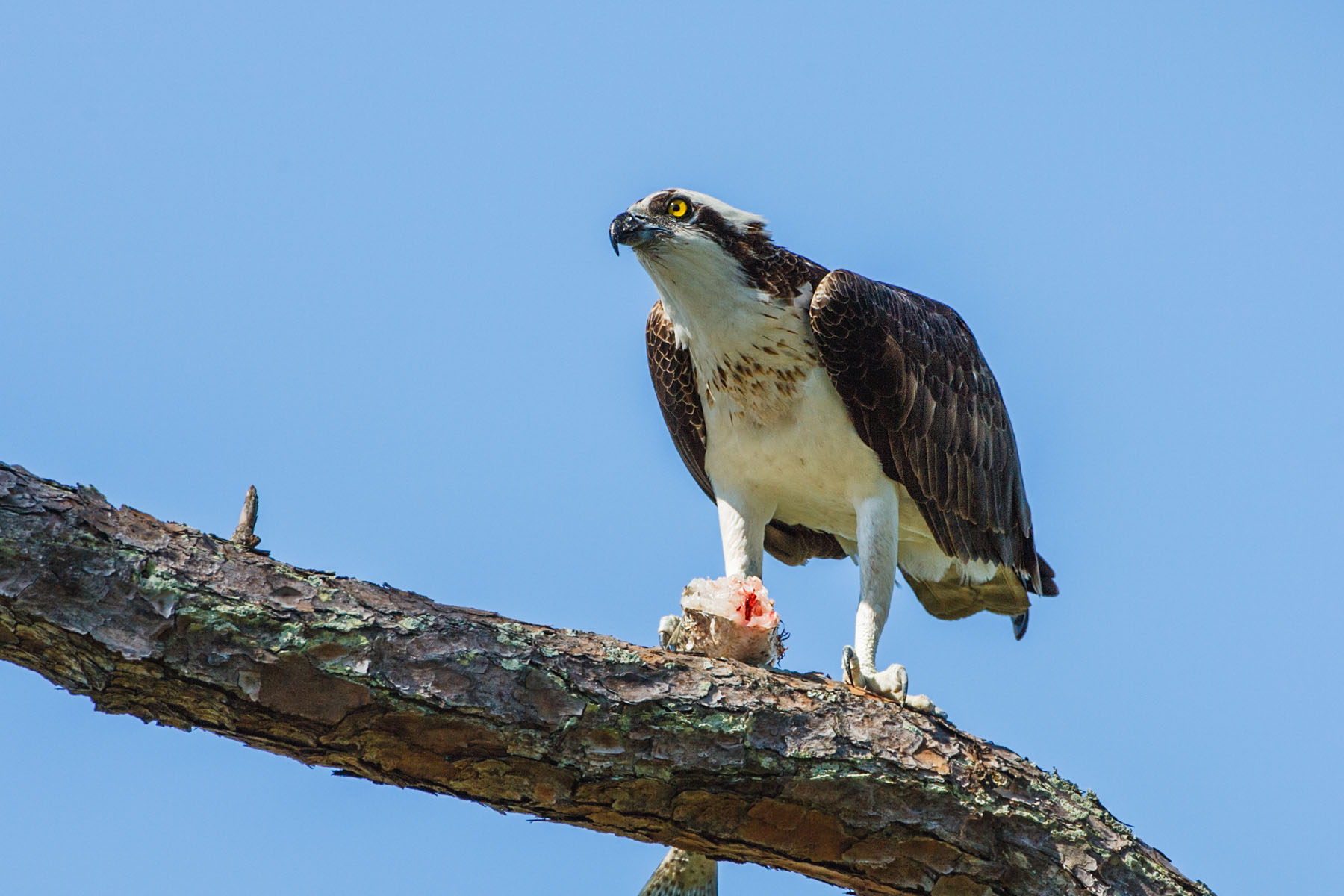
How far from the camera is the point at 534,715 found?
4844 millimetres

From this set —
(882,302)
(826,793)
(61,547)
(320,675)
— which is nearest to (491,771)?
(320,675)

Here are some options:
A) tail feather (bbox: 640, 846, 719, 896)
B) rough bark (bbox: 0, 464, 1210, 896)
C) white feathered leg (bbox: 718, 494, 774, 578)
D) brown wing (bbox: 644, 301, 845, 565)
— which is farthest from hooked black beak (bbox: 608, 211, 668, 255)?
tail feather (bbox: 640, 846, 719, 896)

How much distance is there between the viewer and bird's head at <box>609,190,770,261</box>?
6.88 metres

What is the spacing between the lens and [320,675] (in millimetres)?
4609

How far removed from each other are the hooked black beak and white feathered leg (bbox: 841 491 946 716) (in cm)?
189

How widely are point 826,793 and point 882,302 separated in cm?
304

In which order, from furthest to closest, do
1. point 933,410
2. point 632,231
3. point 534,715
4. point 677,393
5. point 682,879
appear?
point 677,393 < point 933,410 < point 632,231 < point 682,879 < point 534,715

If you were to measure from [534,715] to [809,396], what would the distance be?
286 centimetres

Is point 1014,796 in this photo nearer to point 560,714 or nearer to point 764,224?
point 560,714

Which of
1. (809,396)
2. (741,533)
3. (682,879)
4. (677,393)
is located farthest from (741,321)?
(682,879)

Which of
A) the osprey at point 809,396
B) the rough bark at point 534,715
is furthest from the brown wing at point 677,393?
the rough bark at point 534,715

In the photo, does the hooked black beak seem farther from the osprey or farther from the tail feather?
the tail feather

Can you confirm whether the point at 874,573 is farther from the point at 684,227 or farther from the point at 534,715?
the point at 534,715

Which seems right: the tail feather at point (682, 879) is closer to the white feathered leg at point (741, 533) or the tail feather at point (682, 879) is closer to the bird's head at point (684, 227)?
the white feathered leg at point (741, 533)
